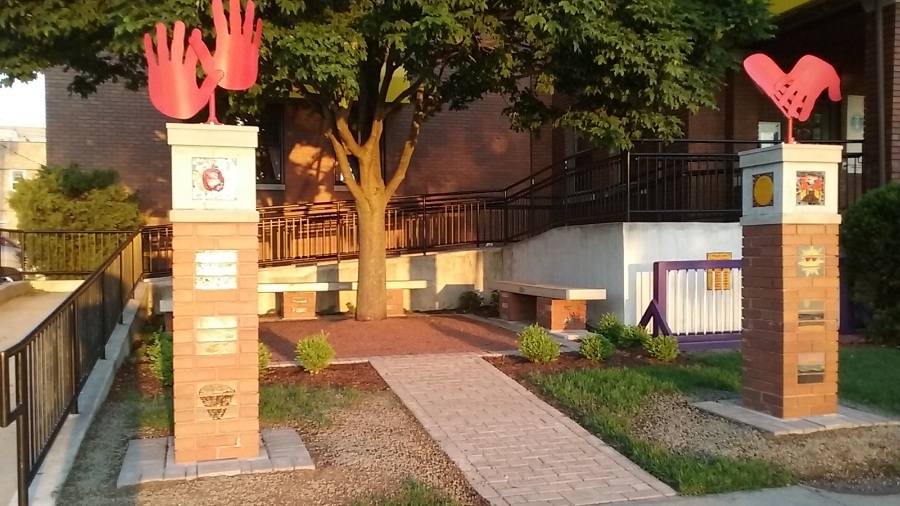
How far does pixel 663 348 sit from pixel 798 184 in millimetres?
2858

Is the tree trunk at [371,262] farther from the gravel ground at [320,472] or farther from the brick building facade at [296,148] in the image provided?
the brick building facade at [296,148]

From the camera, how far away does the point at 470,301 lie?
14289 millimetres

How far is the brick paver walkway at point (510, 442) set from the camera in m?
5.11

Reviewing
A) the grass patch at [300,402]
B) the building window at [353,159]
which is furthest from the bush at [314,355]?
the building window at [353,159]

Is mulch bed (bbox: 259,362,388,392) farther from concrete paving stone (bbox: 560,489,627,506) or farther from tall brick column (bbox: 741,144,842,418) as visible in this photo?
tall brick column (bbox: 741,144,842,418)

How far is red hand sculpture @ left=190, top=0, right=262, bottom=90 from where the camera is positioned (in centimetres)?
536

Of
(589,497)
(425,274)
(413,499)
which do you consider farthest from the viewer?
(425,274)

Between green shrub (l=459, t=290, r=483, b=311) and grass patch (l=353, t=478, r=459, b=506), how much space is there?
9184 mm

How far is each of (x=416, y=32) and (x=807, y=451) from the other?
5.45m

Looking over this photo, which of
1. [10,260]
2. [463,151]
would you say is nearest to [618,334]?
[463,151]

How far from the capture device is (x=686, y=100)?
9.61 metres

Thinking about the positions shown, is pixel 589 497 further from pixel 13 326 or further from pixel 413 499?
pixel 13 326

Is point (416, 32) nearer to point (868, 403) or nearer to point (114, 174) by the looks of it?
point (868, 403)

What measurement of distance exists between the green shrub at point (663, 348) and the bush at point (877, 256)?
9.65 feet
